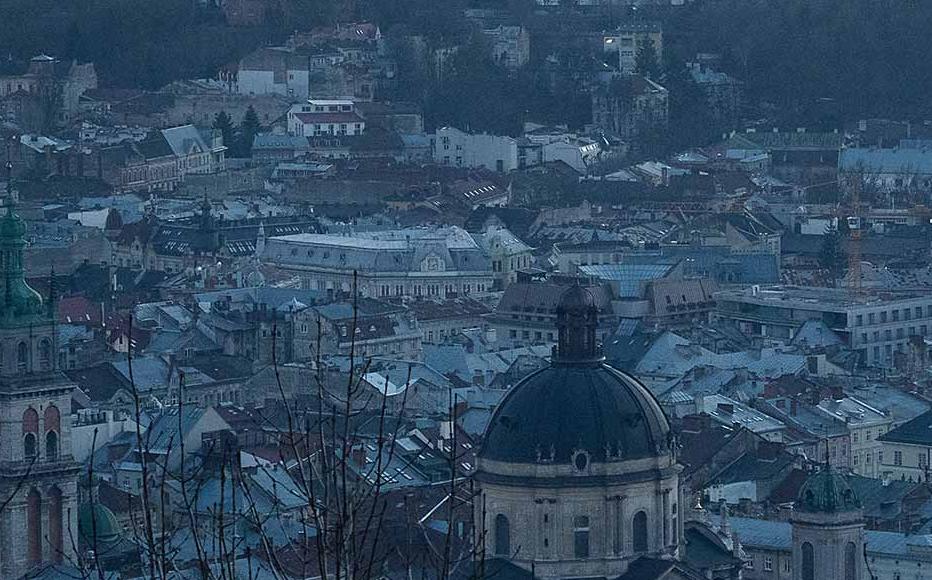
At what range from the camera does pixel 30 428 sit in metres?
44.3

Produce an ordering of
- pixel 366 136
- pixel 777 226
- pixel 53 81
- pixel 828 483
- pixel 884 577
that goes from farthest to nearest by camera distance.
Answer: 1. pixel 53 81
2. pixel 366 136
3. pixel 777 226
4. pixel 884 577
5. pixel 828 483

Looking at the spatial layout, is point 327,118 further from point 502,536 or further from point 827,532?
point 502,536

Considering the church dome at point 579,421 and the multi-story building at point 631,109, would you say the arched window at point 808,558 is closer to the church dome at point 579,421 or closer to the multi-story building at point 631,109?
the church dome at point 579,421

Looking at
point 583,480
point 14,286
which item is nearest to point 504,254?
point 14,286

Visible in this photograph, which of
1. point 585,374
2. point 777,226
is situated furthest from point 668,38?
point 585,374

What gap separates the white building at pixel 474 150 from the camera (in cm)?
10975

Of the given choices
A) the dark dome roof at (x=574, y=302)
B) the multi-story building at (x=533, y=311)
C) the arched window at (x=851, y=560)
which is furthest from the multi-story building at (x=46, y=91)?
the dark dome roof at (x=574, y=302)

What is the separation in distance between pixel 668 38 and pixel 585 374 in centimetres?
9634

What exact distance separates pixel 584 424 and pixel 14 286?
40.9ft

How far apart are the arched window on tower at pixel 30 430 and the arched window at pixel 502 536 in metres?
10.2

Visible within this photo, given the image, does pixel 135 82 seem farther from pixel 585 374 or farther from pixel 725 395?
pixel 585 374

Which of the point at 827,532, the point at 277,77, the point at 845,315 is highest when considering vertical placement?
the point at 277,77

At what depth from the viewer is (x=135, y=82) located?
13138cm

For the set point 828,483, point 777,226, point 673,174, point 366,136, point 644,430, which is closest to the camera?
point 644,430
